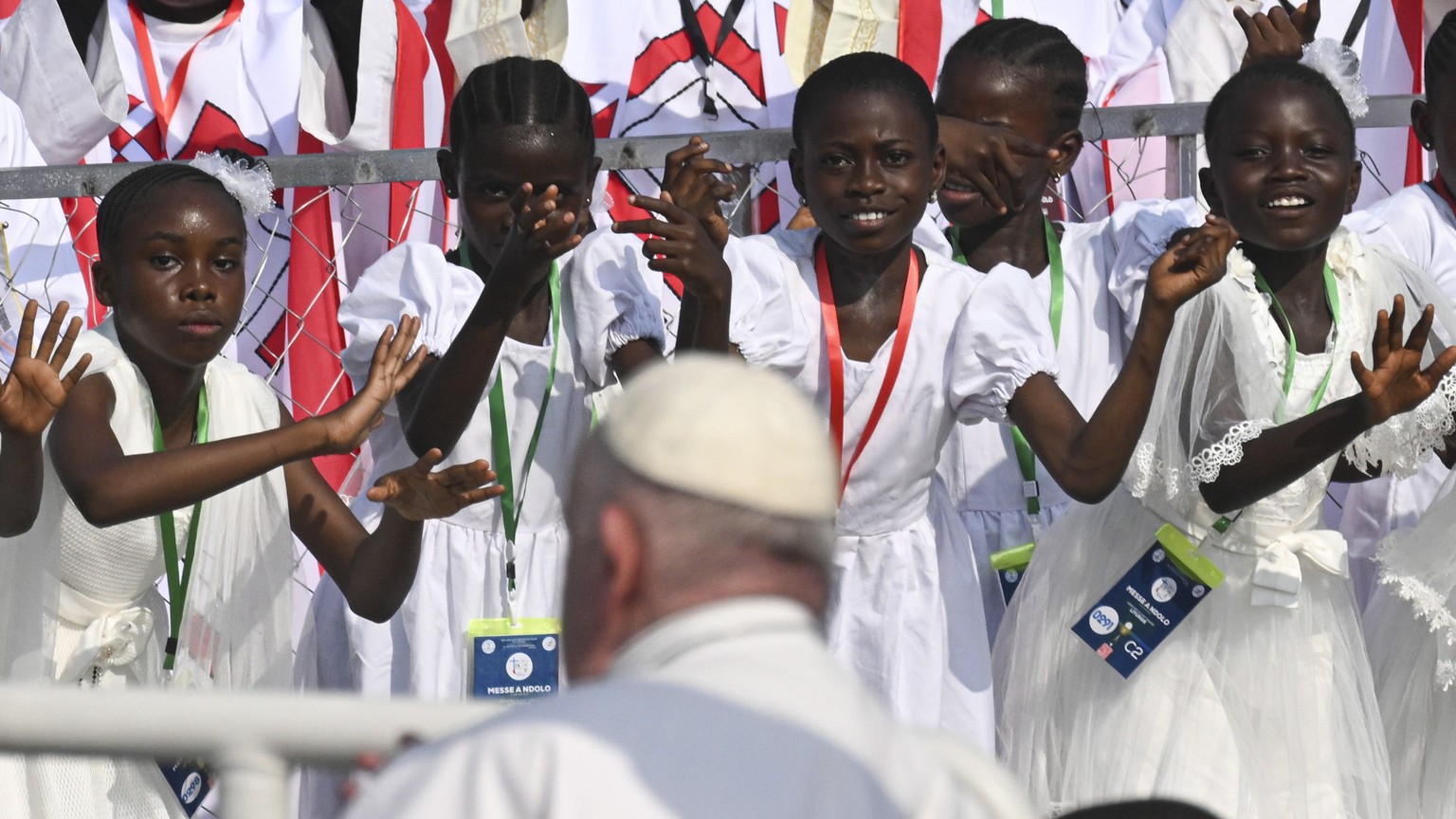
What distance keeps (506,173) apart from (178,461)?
3.13 ft

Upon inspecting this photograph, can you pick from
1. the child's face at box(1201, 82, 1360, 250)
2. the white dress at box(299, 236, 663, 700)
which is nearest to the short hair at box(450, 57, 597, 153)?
the white dress at box(299, 236, 663, 700)

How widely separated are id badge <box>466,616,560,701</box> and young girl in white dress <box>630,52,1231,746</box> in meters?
0.59

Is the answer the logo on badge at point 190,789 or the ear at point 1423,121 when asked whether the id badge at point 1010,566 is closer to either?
the ear at point 1423,121

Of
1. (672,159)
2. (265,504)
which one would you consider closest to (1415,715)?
(672,159)

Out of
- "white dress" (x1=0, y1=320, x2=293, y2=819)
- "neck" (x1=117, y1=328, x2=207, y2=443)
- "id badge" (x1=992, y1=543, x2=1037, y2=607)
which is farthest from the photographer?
"id badge" (x1=992, y1=543, x2=1037, y2=607)

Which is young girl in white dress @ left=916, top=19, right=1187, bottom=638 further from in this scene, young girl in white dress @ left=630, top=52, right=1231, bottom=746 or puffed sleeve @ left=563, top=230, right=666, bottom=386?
puffed sleeve @ left=563, top=230, right=666, bottom=386

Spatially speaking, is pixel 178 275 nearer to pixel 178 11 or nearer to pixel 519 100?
pixel 519 100

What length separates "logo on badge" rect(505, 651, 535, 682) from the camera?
3.79 m

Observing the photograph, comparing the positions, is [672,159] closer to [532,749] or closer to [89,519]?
[89,519]

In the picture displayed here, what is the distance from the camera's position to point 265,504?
3.83 metres

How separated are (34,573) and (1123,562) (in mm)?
2166

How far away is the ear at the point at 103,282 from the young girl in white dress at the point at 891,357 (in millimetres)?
1226

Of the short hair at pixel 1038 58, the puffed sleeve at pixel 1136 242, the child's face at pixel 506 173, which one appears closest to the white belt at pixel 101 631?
the child's face at pixel 506 173

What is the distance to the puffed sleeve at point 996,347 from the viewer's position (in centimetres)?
385
